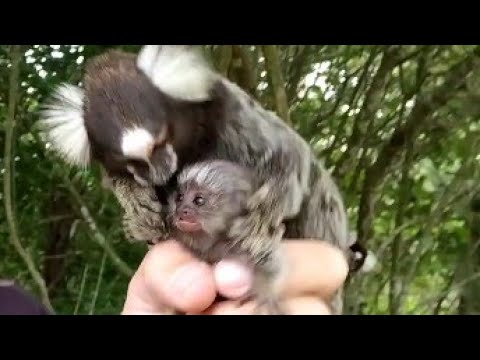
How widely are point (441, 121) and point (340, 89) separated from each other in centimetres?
26

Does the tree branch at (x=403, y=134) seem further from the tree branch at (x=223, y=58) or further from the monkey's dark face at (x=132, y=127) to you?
the monkey's dark face at (x=132, y=127)

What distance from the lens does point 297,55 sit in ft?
6.17

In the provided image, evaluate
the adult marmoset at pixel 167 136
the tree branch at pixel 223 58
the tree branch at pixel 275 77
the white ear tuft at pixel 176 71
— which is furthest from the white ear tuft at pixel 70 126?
the tree branch at pixel 275 77

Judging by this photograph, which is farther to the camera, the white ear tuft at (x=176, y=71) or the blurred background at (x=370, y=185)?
the blurred background at (x=370, y=185)

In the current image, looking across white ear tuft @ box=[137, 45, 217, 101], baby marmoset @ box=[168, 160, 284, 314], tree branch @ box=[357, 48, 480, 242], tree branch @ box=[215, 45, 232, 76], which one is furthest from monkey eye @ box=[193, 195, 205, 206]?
tree branch @ box=[357, 48, 480, 242]

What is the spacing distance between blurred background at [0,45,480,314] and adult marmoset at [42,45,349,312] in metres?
0.48

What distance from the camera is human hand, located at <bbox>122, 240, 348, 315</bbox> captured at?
963 millimetres

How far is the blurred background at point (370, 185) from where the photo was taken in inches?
70.1

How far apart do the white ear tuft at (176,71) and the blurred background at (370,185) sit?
1.62 feet

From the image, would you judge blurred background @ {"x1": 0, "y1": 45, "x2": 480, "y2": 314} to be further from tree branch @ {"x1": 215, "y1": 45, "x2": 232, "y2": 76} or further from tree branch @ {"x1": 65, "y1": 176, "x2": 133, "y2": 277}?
tree branch @ {"x1": 215, "y1": 45, "x2": 232, "y2": 76}

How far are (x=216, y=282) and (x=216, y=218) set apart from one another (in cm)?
11
